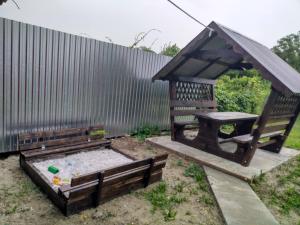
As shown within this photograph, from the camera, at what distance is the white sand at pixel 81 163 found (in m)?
3.39

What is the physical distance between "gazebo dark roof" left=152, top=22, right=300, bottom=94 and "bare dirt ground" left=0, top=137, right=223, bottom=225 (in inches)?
86.5

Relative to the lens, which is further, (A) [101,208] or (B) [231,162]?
(B) [231,162]

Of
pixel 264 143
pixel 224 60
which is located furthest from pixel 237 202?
pixel 224 60

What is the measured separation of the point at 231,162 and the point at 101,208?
2820 mm

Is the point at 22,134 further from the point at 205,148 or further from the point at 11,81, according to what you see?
the point at 205,148

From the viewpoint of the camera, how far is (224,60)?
6152 millimetres

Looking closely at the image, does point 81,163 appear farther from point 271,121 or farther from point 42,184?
point 271,121

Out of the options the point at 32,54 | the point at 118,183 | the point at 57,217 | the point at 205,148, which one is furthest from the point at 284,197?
the point at 32,54

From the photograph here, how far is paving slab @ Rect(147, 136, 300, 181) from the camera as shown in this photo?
4113 mm

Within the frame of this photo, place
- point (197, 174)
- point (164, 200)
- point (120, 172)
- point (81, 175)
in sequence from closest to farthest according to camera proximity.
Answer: point (81, 175) → point (120, 172) → point (164, 200) → point (197, 174)

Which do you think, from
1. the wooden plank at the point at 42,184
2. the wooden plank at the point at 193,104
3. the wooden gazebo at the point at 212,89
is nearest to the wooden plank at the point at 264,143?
the wooden gazebo at the point at 212,89

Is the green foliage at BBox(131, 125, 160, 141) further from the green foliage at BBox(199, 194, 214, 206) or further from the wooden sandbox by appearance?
the green foliage at BBox(199, 194, 214, 206)

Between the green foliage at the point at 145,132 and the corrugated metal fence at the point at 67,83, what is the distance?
154 mm

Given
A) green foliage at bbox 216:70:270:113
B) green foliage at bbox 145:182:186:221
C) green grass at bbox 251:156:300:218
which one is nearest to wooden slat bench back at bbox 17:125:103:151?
green foliage at bbox 145:182:186:221
